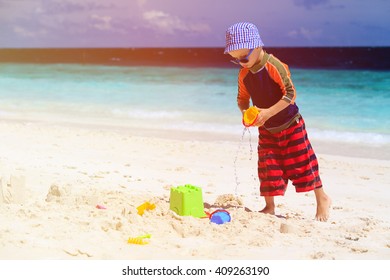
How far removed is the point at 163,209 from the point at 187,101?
9333 millimetres

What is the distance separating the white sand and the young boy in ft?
0.83

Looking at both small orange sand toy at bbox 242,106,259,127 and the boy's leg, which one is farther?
the boy's leg

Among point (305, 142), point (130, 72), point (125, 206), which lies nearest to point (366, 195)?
point (305, 142)

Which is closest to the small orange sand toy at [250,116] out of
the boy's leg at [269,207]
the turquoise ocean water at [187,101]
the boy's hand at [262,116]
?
the boy's hand at [262,116]

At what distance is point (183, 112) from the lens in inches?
428

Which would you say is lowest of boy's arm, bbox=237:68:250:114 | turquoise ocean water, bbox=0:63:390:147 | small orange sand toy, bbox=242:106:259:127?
small orange sand toy, bbox=242:106:259:127

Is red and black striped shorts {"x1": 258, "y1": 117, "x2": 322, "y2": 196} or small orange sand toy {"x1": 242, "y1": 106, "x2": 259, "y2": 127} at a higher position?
small orange sand toy {"x1": 242, "y1": 106, "x2": 259, "y2": 127}

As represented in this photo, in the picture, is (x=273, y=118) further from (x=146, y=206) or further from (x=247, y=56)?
(x=146, y=206)

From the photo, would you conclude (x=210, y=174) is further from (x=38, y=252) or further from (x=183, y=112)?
(x=183, y=112)

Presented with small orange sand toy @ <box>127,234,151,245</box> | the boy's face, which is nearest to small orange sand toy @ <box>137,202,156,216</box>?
small orange sand toy @ <box>127,234,151,245</box>

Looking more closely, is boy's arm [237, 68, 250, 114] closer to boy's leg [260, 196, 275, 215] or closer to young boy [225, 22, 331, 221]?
young boy [225, 22, 331, 221]

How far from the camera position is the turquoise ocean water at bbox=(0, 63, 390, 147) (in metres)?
9.22

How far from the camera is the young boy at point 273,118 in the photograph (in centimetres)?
331

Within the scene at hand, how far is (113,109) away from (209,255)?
29.2 ft
